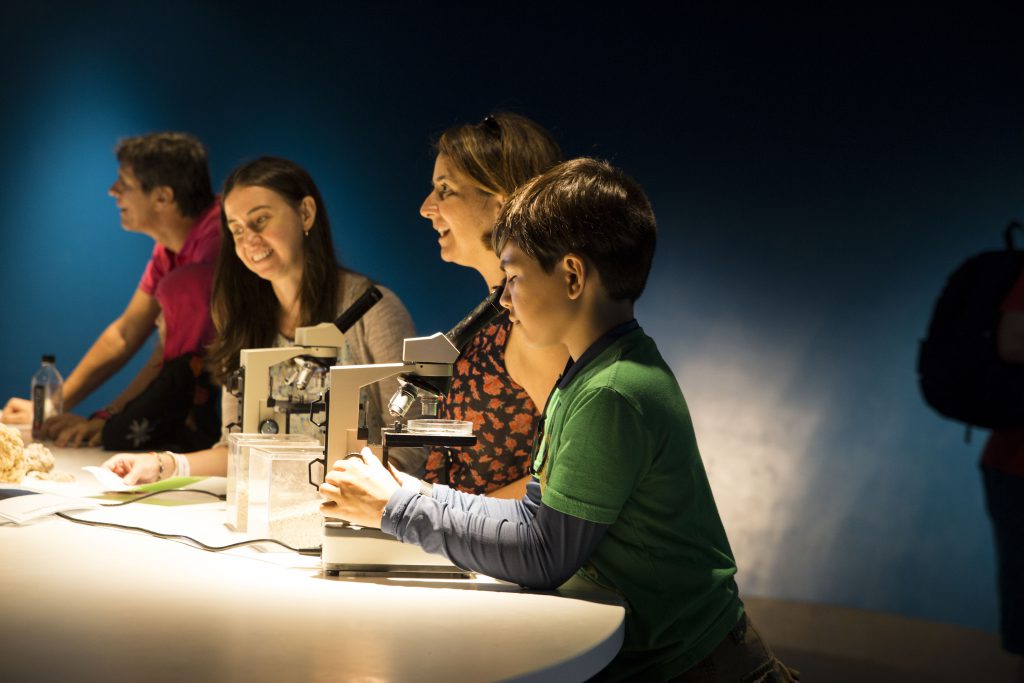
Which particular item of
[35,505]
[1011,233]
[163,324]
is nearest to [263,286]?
[163,324]

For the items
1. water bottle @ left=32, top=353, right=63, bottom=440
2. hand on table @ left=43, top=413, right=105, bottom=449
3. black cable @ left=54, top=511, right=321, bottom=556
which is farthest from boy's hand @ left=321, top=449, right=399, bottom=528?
water bottle @ left=32, top=353, right=63, bottom=440

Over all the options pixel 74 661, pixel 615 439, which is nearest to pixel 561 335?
pixel 615 439

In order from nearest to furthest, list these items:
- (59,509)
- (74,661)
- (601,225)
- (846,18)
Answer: (74,661) → (601,225) → (59,509) → (846,18)

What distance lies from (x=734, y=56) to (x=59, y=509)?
338 cm

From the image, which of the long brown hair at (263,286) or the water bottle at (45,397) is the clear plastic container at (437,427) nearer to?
the long brown hair at (263,286)

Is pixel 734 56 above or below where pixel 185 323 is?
above

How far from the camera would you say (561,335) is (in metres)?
1.63

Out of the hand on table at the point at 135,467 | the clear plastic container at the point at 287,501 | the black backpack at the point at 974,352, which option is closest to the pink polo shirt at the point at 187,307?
the hand on table at the point at 135,467

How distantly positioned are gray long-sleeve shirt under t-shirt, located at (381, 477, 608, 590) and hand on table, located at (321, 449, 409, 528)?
19 millimetres

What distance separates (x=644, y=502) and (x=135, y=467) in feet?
4.66

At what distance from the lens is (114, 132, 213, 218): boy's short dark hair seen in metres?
4.32

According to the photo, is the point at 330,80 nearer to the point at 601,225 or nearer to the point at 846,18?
the point at 846,18

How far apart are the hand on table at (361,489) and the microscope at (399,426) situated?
3cm

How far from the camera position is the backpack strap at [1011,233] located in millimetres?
4168
